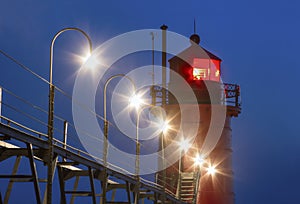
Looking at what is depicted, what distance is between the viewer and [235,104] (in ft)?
141

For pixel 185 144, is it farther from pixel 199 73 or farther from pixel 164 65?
pixel 164 65

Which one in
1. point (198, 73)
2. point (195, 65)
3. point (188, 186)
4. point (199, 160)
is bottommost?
point (188, 186)

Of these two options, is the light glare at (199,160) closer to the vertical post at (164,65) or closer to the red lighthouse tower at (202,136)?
the red lighthouse tower at (202,136)

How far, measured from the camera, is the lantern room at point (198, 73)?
41500 millimetres

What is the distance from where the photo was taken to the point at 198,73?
41781 mm

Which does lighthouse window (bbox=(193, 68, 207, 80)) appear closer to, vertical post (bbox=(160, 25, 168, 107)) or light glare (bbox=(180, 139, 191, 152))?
vertical post (bbox=(160, 25, 168, 107))

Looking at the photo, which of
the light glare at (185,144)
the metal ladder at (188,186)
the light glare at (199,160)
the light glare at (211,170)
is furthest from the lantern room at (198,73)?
the metal ladder at (188,186)

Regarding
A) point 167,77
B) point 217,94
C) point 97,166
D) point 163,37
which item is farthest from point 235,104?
point 97,166

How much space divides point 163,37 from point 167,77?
15.9 ft

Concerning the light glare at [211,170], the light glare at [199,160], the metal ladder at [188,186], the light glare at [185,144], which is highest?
the light glare at [185,144]

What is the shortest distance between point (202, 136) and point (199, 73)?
4.36 meters

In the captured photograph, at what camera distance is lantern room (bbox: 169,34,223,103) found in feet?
136

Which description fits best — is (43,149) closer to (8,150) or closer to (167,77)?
(8,150)

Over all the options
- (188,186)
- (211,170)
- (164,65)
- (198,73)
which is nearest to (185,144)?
(211,170)
